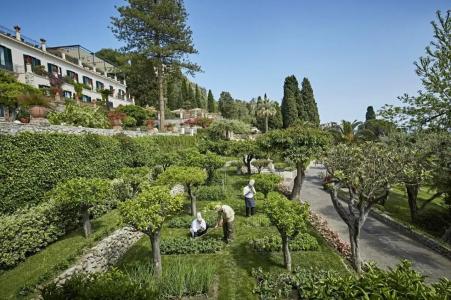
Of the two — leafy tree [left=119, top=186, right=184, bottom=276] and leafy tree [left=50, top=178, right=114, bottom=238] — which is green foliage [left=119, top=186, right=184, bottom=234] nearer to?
leafy tree [left=119, top=186, right=184, bottom=276]

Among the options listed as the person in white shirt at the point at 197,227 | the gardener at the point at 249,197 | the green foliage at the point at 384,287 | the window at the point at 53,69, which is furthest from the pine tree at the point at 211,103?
the green foliage at the point at 384,287

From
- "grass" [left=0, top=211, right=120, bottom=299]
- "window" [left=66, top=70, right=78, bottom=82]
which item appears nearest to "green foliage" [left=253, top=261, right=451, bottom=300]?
"grass" [left=0, top=211, right=120, bottom=299]

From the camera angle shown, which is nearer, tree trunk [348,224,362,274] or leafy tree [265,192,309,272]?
leafy tree [265,192,309,272]

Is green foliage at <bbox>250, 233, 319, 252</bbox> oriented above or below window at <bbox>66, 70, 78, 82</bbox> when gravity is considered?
below

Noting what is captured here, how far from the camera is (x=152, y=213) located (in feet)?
26.3

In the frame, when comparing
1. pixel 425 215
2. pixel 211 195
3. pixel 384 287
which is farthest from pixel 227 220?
pixel 425 215

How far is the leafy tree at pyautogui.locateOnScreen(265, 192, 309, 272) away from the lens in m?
8.27

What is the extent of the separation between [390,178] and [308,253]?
4155 millimetres

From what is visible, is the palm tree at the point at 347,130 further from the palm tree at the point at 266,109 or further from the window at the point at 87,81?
the window at the point at 87,81

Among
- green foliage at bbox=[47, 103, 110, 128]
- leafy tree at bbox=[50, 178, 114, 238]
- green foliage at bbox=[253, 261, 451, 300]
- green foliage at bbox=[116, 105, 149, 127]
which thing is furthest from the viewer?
green foliage at bbox=[116, 105, 149, 127]

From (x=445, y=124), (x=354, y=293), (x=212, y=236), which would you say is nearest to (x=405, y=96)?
(x=445, y=124)

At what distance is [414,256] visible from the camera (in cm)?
1039

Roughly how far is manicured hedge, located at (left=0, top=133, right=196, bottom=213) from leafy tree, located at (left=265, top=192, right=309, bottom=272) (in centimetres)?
1154

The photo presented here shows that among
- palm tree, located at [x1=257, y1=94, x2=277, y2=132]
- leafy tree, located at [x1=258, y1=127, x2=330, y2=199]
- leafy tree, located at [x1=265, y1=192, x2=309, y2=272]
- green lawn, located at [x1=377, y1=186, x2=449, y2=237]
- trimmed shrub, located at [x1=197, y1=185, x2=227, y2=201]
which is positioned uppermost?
palm tree, located at [x1=257, y1=94, x2=277, y2=132]
